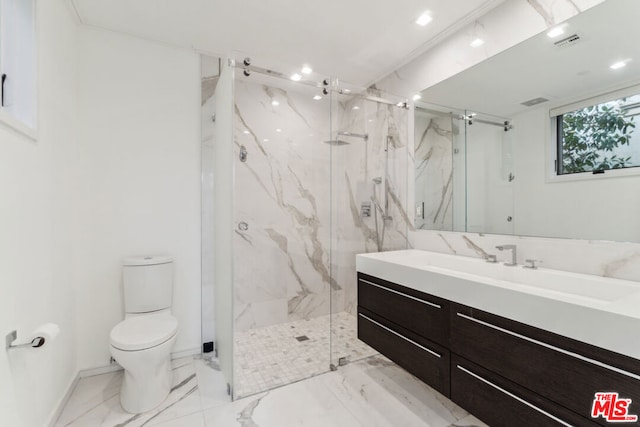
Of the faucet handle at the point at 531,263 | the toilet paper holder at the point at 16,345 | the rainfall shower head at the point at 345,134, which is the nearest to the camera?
the toilet paper holder at the point at 16,345

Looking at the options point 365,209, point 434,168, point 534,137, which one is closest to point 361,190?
point 365,209

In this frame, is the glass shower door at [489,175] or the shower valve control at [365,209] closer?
the glass shower door at [489,175]

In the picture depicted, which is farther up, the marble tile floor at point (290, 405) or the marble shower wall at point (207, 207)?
the marble shower wall at point (207, 207)

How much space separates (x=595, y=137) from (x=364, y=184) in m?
1.52

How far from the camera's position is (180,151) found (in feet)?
7.84

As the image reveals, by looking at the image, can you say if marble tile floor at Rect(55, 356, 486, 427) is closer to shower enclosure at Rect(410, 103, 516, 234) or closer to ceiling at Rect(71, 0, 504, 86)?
shower enclosure at Rect(410, 103, 516, 234)

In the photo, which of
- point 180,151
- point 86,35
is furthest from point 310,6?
point 86,35

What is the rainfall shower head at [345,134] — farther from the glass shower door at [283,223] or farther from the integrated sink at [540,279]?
the integrated sink at [540,279]

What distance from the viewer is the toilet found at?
1.69 meters

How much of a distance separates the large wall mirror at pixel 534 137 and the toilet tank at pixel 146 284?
2.08m

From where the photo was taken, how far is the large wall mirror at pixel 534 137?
137 cm

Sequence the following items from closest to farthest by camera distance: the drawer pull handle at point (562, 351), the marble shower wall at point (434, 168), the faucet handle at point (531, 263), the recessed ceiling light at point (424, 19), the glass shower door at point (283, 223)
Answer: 1. the drawer pull handle at point (562, 351)
2. the faucet handle at point (531, 263)
3. the recessed ceiling light at point (424, 19)
4. the marble shower wall at point (434, 168)
5. the glass shower door at point (283, 223)

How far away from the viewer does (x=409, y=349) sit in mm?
1693

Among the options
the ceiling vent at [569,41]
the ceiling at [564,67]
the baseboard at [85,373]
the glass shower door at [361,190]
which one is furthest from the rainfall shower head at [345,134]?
the baseboard at [85,373]
